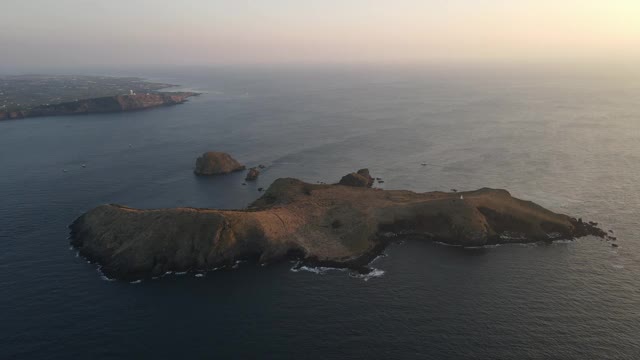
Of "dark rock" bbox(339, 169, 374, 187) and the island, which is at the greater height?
"dark rock" bbox(339, 169, 374, 187)

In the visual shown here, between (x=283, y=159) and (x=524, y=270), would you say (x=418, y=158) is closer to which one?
(x=283, y=159)

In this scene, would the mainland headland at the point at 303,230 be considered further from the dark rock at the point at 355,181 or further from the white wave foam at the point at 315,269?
the dark rock at the point at 355,181

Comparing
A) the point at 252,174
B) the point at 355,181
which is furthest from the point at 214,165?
the point at 355,181

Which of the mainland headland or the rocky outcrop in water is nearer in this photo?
the mainland headland

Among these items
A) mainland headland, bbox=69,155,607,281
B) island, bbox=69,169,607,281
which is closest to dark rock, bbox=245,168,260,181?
island, bbox=69,169,607,281

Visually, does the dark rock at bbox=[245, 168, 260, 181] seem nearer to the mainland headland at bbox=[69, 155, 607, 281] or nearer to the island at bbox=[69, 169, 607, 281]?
the island at bbox=[69, 169, 607, 281]

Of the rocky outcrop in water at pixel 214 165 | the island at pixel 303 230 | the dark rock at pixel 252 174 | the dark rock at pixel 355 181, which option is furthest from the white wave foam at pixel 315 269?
the rocky outcrop in water at pixel 214 165

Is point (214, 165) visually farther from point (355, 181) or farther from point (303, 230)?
point (303, 230)
